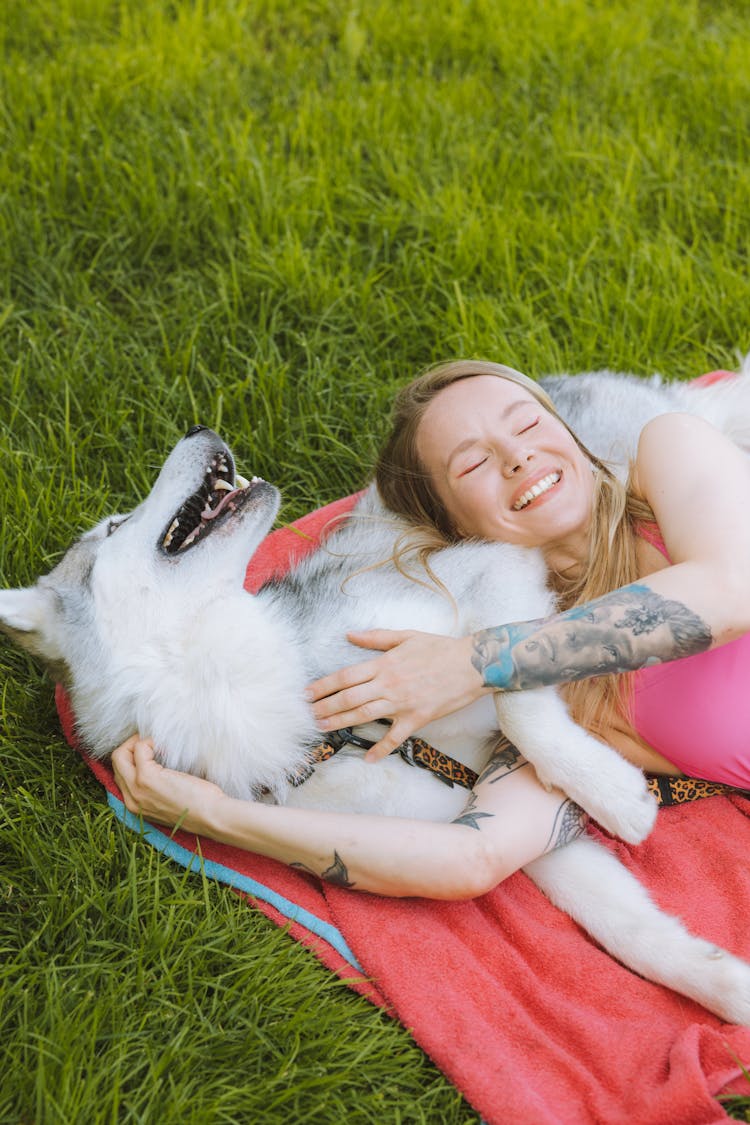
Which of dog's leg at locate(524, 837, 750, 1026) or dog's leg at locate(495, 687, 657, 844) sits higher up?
dog's leg at locate(495, 687, 657, 844)

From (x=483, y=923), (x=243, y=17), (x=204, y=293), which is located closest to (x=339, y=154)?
(x=204, y=293)

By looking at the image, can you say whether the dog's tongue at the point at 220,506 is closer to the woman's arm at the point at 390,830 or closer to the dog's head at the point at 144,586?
the dog's head at the point at 144,586

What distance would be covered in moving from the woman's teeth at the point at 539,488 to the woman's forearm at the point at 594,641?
17.1 inches

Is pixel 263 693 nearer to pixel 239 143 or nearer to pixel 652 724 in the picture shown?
pixel 652 724

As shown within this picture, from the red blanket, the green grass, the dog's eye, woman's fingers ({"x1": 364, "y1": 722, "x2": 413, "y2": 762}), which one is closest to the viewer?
the red blanket

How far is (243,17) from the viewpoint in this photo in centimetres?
613

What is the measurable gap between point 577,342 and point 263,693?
2.48m

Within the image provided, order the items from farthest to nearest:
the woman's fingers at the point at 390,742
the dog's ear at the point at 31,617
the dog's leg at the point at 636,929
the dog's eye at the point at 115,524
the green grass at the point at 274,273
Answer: the dog's eye at the point at 115,524 → the dog's ear at the point at 31,617 → the woman's fingers at the point at 390,742 → the green grass at the point at 274,273 → the dog's leg at the point at 636,929

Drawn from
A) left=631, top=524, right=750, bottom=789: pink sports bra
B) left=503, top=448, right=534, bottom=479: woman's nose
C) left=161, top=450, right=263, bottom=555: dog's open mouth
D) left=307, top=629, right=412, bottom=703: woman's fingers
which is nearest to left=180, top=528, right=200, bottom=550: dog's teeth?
left=161, top=450, right=263, bottom=555: dog's open mouth

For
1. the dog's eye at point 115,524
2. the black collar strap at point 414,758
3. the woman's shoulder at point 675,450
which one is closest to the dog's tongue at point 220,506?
the dog's eye at point 115,524

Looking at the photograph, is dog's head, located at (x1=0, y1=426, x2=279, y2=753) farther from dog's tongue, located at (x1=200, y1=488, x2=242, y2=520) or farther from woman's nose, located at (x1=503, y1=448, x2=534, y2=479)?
woman's nose, located at (x1=503, y1=448, x2=534, y2=479)

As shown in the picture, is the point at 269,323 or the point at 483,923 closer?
the point at 483,923

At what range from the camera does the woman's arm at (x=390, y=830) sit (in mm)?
2654

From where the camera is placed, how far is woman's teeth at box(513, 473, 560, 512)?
3.09 m
